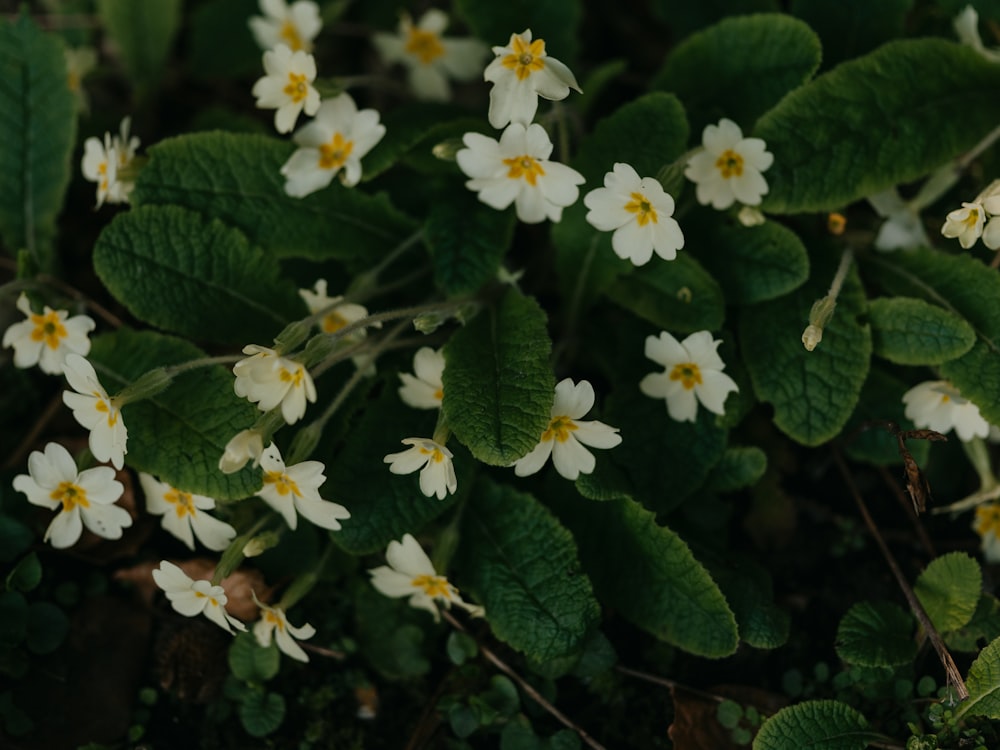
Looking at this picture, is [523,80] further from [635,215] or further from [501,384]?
[501,384]

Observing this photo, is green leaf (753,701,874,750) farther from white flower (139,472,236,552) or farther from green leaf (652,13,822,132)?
green leaf (652,13,822,132)

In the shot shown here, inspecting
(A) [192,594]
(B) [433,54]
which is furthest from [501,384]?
(B) [433,54]

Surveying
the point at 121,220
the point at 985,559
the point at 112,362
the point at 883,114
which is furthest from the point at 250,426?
the point at 985,559

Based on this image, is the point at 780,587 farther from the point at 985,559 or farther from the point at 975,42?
the point at 975,42

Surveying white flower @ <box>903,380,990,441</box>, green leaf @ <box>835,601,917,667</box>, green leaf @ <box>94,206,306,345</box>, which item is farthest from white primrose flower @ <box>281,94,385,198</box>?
green leaf @ <box>835,601,917,667</box>

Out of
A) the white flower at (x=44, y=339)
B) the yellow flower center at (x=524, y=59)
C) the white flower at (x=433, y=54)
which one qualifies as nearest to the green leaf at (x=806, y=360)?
the yellow flower center at (x=524, y=59)

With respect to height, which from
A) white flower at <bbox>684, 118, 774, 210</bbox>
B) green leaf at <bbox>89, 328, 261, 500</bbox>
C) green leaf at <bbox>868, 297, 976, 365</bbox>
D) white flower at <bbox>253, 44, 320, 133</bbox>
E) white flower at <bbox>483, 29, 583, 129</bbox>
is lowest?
green leaf at <bbox>89, 328, 261, 500</bbox>

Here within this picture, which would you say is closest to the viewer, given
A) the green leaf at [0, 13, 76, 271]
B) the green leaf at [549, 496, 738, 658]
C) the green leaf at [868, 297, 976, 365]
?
the green leaf at [549, 496, 738, 658]
